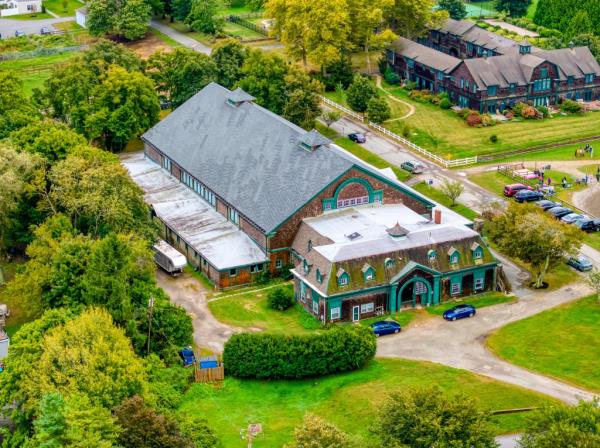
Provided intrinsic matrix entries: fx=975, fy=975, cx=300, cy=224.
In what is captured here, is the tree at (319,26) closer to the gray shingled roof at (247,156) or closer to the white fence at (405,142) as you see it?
the white fence at (405,142)

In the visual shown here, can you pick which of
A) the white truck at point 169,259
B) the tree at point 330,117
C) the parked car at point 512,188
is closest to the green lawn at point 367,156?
the tree at point 330,117

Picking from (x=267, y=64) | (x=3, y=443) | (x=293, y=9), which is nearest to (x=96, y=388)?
(x=3, y=443)

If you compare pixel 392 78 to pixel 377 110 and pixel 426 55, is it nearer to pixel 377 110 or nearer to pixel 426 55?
pixel 426 55

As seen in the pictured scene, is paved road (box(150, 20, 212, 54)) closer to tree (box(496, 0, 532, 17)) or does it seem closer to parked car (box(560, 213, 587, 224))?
tree (box(496, 0, 532, 17))

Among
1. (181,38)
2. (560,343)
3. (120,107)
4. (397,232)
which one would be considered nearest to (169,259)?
(397,232)

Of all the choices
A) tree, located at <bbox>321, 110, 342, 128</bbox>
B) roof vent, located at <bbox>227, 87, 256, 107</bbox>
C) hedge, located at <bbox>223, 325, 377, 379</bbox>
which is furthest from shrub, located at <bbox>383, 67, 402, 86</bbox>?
hedge, located at <bbox>223, 325, 377, 379</bbox>

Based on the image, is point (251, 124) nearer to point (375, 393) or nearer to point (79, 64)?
point (79, 64)
